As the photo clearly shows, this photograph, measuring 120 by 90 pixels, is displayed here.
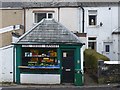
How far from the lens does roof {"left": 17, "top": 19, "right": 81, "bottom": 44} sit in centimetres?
2250

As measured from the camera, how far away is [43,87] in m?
21.0

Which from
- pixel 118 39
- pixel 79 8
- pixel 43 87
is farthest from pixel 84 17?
pixel 43 87

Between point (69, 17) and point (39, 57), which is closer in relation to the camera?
point (39, 57)

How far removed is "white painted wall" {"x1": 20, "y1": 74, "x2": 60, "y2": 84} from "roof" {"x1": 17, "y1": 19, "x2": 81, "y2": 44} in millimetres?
2149

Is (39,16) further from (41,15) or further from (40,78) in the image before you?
(40,78)

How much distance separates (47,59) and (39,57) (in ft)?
1.78

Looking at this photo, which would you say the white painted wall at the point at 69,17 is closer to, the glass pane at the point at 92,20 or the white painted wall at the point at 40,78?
the glass pane at the point at 92,20

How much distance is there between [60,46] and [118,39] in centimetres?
1366

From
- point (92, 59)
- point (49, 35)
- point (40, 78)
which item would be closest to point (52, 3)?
point (92, 59)

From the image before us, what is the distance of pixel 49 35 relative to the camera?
22891 mm

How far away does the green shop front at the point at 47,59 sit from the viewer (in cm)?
2227

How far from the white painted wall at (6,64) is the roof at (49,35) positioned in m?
0.93

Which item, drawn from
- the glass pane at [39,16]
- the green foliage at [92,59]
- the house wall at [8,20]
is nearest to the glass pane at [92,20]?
the glass pane at [39,16]

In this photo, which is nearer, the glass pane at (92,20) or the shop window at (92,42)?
the shop window at (92,42)
